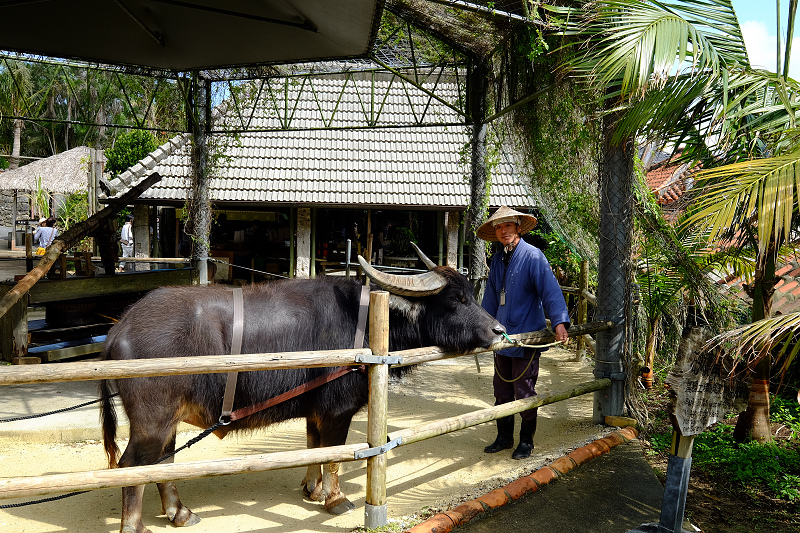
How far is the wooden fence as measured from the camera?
2488 millimetres

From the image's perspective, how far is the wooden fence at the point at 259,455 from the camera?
2.49 meters

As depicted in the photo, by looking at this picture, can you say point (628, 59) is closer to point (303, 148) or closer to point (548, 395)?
point (548, 395)

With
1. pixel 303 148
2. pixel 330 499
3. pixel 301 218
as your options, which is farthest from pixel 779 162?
pixel 303 148

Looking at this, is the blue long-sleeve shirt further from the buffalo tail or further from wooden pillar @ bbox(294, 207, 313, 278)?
wooden pillar @ bbox(294, 207, 313, 278)

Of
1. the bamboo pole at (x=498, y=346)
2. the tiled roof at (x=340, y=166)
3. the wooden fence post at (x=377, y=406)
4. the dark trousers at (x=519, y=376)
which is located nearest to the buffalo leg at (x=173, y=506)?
the wooden fence post at (x=377, y=406)

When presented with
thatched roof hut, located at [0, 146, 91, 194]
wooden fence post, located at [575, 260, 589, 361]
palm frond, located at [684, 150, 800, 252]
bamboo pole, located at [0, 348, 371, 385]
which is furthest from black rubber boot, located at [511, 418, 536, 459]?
thatched roof hut, located at [0, 146, 91, 194]

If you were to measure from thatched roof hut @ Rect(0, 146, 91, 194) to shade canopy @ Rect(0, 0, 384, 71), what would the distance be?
18.0 meters

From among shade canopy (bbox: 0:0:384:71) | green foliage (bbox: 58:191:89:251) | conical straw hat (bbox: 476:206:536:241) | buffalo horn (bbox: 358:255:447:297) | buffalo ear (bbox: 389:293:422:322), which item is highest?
shade canopy (bbox: 0:0:384:71)

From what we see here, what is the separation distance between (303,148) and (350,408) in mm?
11551

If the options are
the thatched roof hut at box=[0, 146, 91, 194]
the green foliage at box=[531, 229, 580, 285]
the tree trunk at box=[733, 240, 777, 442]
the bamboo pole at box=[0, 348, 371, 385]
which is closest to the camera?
the bamboo pole at box=[0, 348, 371, 385]

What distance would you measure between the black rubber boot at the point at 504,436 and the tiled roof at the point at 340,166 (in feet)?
28.7

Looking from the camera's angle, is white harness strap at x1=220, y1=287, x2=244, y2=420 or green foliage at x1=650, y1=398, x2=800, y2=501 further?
green foliage at x1=650, y1=398, x2=800, y2=501

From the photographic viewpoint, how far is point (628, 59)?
3.68 metres

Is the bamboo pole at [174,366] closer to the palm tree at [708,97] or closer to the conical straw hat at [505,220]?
the conical straw hat at [505,220]
